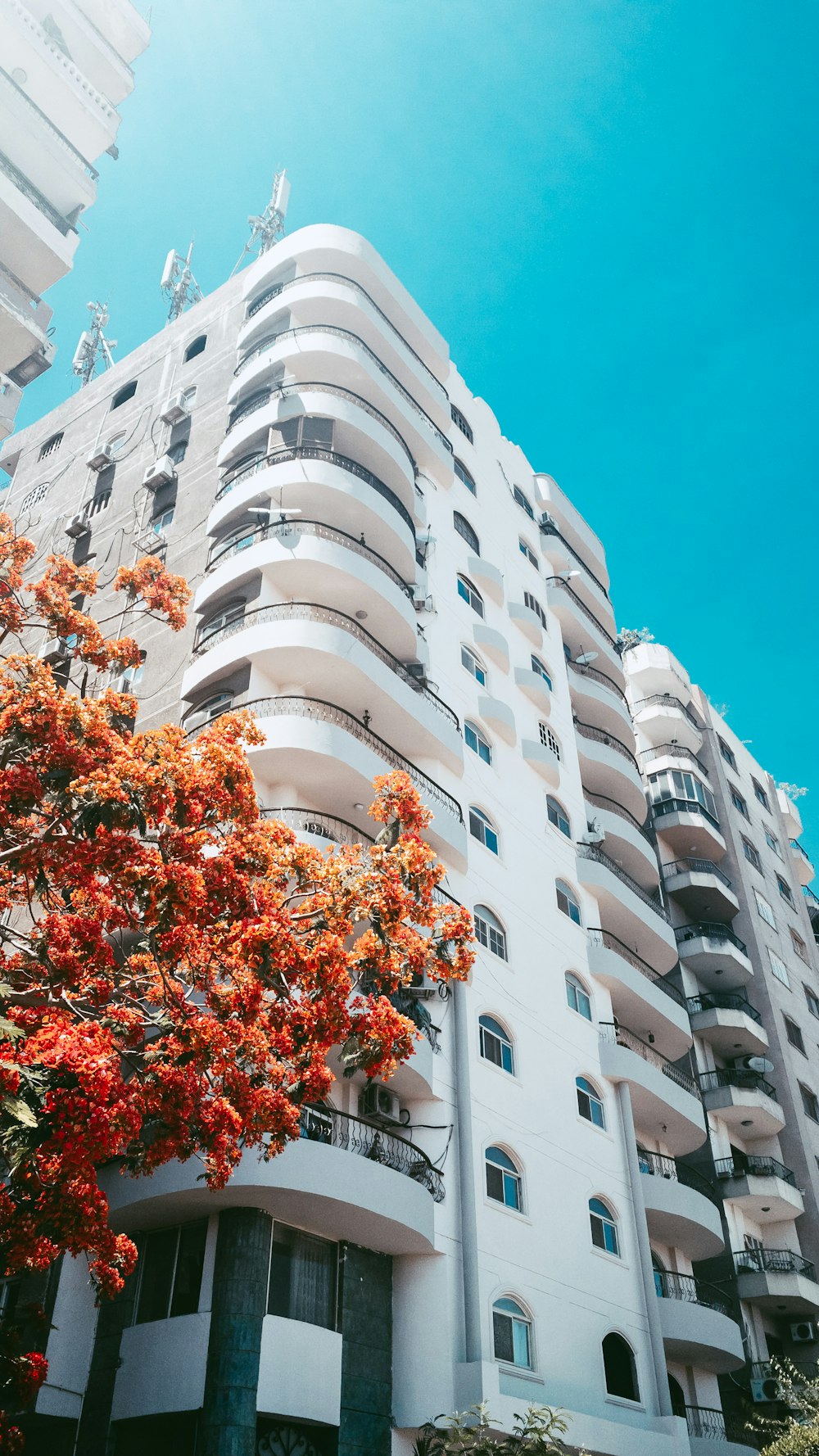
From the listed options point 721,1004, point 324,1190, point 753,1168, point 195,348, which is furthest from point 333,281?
point 753,1168

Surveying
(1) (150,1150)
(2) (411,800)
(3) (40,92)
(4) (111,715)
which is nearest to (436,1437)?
(1) (150,1150)

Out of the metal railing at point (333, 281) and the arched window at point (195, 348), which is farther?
the arched window at point (195, 348)

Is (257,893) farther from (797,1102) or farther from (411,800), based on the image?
(797,1102)

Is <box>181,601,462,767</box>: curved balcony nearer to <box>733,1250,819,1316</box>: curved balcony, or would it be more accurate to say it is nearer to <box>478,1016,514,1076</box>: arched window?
<box>478,1016,514,1076</box>: arched window

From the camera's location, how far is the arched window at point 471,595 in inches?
1171

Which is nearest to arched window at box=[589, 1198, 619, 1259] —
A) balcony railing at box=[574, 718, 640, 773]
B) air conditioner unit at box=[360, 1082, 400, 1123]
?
air conditioner unit at box=[360, 1082, 400, 1123]

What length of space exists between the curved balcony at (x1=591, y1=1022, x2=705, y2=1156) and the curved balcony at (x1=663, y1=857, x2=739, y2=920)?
7247 millimetres

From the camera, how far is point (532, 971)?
81.1 ft

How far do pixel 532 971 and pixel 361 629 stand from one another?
7888mm

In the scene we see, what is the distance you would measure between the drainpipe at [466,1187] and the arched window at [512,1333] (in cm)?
80

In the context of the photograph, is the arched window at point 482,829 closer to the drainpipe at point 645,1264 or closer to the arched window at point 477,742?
the arched window at point 477,742

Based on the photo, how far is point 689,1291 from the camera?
2789cm

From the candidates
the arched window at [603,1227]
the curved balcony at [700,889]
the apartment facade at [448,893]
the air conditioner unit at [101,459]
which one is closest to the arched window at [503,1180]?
the apartment facade at [448,893]

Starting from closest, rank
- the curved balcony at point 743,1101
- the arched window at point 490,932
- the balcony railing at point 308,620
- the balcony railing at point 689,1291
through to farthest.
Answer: the balcony railing at point 308,620 < the arched window at point 490,932 < the balcony railing at point 689,1291 < the curved balcony at point 743,1101
